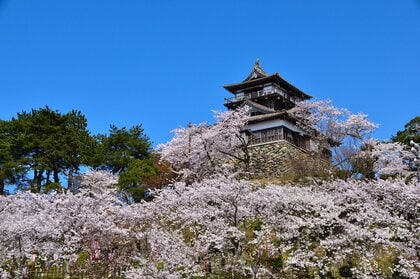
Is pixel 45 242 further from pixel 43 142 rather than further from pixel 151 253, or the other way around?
pixel 43 142

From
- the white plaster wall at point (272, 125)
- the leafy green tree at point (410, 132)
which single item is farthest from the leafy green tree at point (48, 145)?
the leafy green tree at point (410, 132)

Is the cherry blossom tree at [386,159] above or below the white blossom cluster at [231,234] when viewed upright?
above

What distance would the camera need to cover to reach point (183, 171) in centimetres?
2486

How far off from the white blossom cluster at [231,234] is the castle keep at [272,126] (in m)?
10.5

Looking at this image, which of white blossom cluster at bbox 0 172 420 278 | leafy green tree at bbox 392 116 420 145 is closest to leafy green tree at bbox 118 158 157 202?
white blossom cluster at bbox 0 172 420 278

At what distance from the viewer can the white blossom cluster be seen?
43.7 ft

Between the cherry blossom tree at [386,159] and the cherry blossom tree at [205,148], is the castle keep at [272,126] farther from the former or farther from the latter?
the cherry blossom tree at [386,159]

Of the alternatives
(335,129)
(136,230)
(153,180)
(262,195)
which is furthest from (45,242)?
(335,129)

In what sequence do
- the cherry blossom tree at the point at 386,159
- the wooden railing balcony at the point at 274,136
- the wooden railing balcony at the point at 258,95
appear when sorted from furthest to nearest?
the wooden railing balcony at the point at 258,95, the wooden railing balcony at the point at 274,136, the cherry blossom tree at the point at 386,159

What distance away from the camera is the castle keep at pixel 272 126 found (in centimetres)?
2878

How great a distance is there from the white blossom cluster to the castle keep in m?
10.5

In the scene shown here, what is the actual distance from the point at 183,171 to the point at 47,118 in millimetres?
9390

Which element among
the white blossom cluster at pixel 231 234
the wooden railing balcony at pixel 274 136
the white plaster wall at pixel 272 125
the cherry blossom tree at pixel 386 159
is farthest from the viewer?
the white plaster wall at pixel 272 125

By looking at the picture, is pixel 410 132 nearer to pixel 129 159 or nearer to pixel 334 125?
pixel 334 125
